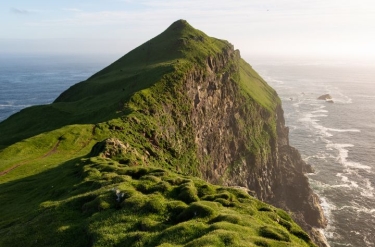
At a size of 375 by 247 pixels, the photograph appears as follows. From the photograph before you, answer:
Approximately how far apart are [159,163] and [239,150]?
186ft

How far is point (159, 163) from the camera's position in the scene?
64500 mm

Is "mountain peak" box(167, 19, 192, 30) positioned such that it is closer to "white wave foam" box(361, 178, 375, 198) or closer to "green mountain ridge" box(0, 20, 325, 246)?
"green mountain ridge" box(0, 20, 325, 246)

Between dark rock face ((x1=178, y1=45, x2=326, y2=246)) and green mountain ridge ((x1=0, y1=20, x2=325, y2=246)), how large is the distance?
465 millimetres

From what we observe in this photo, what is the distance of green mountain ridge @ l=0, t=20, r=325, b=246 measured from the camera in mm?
27203

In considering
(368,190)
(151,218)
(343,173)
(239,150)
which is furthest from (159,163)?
(343,173)

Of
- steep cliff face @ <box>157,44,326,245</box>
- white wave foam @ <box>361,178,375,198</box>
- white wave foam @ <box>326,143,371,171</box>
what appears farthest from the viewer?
white wave foam @ <box>326,143,371,171</box>

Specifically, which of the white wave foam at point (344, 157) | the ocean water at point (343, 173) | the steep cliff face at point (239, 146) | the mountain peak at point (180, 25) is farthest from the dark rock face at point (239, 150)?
the mountain peak at point (180, 25)

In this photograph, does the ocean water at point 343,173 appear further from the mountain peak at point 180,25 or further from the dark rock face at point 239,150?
→ the mountain peak at point 180,25

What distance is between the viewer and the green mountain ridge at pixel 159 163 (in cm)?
2720

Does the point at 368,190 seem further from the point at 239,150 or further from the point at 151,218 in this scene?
the point at 151,218

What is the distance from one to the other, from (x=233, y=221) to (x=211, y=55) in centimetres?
9121

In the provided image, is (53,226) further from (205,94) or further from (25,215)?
(205,94)

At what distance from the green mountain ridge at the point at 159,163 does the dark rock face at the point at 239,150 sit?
46cm

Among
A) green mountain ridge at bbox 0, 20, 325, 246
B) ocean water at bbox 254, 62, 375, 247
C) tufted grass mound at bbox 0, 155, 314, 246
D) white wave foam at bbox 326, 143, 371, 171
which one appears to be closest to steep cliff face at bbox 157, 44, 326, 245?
green mountain ridge at bbox 0, 20, 325, 246
